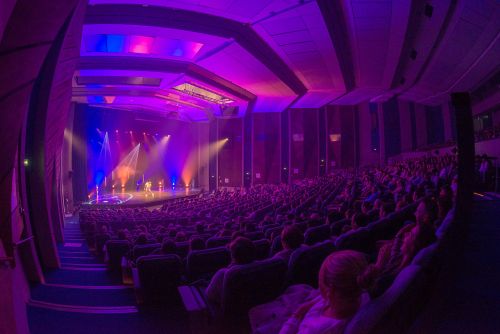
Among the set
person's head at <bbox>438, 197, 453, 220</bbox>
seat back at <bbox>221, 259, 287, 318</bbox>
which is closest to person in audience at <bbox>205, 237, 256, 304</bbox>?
seat back at <bbox>221, 259, 287, 318</bbox>

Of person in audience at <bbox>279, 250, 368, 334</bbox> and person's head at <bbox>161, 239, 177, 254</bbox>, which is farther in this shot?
person's head at <bbox>161, 239, 177, 254</bbox>

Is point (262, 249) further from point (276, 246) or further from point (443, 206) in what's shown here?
point (443, 206)

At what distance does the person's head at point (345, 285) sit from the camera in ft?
4.73

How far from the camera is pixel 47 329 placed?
3129 millimetres

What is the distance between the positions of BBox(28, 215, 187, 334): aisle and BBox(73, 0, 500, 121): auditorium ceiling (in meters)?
8.20

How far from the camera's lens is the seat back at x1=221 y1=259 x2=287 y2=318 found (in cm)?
218

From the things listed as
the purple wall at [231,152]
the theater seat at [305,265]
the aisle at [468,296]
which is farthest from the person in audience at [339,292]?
the purple wall at [231,152]

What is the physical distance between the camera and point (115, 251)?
530 centimetres

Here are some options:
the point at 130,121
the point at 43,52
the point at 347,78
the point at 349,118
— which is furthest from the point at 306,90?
the point at 43,52

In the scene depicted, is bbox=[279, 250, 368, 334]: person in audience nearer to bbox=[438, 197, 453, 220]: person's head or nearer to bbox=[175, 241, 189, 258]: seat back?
bbox=[438, 197, 453, 220]: person's head

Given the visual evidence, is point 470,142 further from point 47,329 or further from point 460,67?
point 460,67

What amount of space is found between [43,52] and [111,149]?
24.1m

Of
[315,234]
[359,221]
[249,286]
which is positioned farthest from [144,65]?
[249,286]

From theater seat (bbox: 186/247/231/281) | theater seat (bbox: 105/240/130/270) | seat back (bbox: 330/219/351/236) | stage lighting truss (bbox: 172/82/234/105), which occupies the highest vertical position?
stage lighting truss (bbox: 172/82/234/105)
